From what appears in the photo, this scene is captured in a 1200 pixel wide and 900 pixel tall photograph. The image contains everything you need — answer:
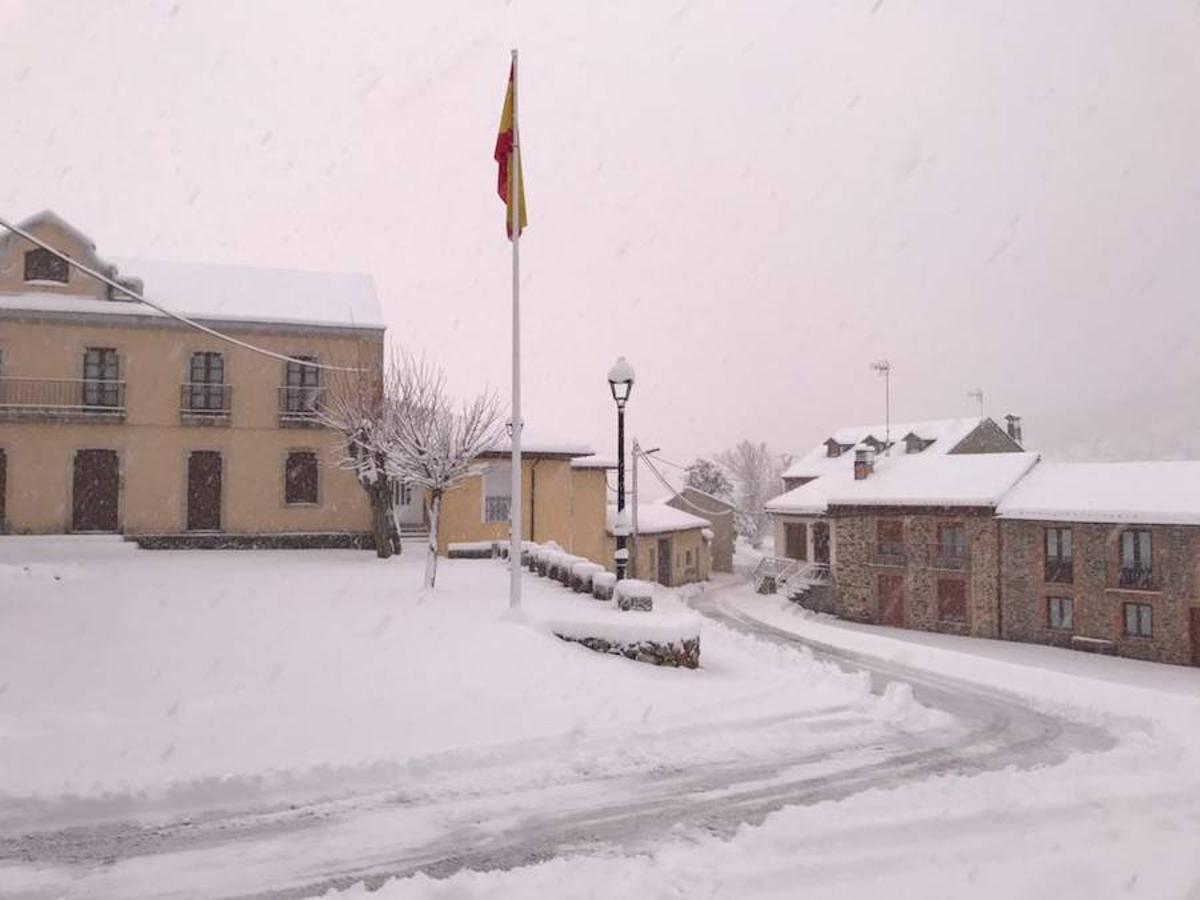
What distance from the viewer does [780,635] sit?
25.8 m

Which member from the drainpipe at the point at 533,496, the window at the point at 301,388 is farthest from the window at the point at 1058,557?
the window at the point at 301,388

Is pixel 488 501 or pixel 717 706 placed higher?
pixel 488 501

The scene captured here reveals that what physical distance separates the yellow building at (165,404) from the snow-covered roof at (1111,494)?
922 inches

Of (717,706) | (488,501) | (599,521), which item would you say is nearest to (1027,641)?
(599,521)

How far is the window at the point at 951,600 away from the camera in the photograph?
30.6 meters

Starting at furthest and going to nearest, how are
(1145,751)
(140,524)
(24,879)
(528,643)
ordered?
(140,524), (528,643), (1145,751), (24,879)

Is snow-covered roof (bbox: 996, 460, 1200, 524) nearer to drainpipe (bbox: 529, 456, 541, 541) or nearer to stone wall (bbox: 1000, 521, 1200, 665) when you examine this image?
stone wall (bbox: 1000, 521, 1200, 665)

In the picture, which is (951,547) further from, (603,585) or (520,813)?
(520,813)

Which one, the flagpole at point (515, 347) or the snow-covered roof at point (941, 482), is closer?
Result: the flagpole at point (515, 347)

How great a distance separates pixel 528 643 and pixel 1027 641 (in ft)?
78.8

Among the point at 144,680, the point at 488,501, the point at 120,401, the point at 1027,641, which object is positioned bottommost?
the point at 1027,641

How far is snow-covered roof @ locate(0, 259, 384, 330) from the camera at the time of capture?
23.3 meters

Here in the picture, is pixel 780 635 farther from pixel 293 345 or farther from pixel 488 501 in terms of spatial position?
pixel 293 345

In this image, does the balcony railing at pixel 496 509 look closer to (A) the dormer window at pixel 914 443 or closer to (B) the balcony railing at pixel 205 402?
(B) the balcony railing at pixel 205 402
